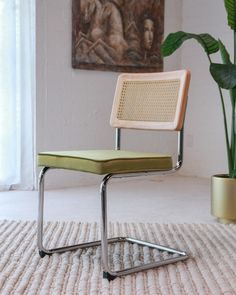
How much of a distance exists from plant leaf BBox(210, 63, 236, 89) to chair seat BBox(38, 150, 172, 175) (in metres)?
0.81

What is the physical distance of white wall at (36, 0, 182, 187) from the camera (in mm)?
3631

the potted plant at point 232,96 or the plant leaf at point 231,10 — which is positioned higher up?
the plant leaf at point 231,10

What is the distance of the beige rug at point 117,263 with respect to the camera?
1526mm

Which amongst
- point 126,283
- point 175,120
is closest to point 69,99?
point 175,120

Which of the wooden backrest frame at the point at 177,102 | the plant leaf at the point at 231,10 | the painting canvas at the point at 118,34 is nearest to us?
the wooden backrest frame at the point at 177,102

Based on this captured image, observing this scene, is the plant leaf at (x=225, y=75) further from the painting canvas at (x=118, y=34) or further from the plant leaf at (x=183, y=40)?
the painting canvas at (x=118, y=34)

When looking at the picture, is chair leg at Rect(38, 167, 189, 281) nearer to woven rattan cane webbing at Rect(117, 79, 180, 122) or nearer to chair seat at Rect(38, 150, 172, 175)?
chair seat at Rect(38, 150, 172, 175)

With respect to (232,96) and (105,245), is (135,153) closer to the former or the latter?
(105,245)

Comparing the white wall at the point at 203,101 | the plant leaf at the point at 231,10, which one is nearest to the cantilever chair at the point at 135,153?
the plant leaf at the point at 231,10

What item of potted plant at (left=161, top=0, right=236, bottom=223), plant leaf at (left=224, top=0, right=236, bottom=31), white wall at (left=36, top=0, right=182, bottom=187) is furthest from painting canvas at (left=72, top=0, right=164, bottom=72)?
plant leaf at (left=224, top=0, right=236, bottom=31)

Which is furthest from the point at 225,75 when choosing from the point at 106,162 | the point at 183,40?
the point at 106,162

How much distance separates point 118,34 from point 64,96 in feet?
2.32

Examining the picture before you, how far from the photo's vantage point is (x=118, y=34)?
400 centimetres

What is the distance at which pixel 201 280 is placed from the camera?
160 cm
